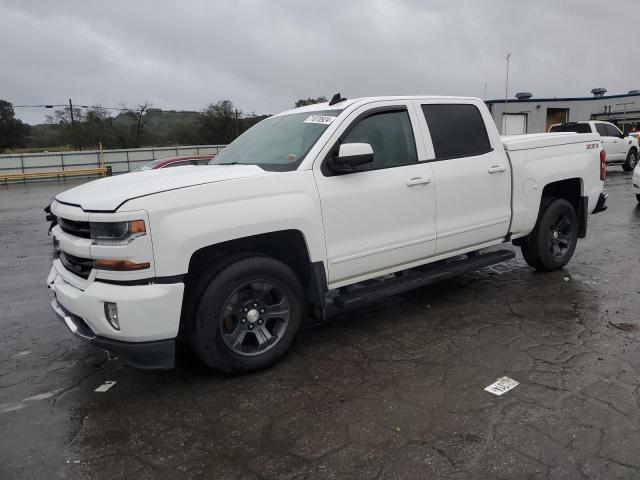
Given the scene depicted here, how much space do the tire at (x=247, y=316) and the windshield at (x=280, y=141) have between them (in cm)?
87

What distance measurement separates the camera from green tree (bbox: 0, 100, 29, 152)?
51341mm

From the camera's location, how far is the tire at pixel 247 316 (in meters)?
3.45

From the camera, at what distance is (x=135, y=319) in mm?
3164

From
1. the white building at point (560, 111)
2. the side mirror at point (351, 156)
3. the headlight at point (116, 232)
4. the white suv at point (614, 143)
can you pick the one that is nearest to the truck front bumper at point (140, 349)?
the headlight at point (116, 232)

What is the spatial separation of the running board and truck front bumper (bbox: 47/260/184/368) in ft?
4.51

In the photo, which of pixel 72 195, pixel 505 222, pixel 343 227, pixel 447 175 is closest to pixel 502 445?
pixel 343 227

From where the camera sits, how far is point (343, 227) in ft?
13.1

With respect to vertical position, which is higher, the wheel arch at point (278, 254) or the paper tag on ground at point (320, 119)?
the paper tag on ground at point (320, 119)

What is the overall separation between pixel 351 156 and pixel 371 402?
1.75m

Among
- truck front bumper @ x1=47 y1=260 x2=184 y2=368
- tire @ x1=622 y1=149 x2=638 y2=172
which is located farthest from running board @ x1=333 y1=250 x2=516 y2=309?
tire @ x1=622 y1=149 x2=638 y2=172

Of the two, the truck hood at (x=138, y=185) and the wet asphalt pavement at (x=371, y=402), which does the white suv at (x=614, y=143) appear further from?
the truck hood at (x=138, y=185)

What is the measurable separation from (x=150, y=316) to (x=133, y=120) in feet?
193

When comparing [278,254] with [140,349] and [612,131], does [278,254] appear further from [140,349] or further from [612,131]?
[612,131]

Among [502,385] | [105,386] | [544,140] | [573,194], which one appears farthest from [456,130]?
[105,386]
